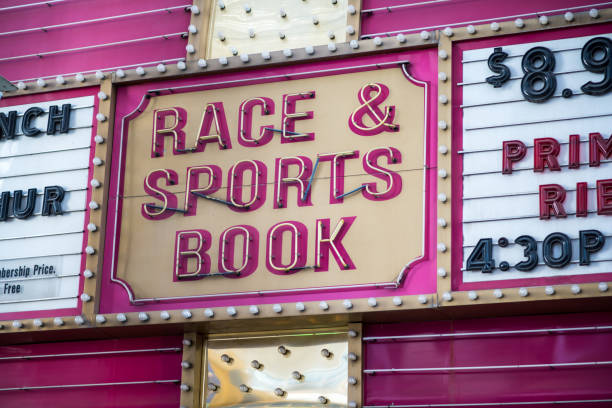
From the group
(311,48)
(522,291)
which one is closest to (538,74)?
(522,291)

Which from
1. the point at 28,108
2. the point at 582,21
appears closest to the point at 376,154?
the point at 582,21

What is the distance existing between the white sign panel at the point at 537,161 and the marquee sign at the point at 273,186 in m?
0.46

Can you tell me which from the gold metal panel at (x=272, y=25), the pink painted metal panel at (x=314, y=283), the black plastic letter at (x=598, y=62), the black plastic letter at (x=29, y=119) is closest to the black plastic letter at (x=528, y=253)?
the pink painted metal panel at (x=314, y=283)

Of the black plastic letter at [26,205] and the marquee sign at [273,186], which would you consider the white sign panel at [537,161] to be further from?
the black plastic letter at [26,205]

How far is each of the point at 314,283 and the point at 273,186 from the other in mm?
938

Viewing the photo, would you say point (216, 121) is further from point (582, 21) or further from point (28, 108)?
point (582, 21)

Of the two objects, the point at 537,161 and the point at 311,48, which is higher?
the point at 311,48

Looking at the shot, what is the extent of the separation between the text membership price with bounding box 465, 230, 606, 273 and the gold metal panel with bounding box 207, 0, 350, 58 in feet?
8.20

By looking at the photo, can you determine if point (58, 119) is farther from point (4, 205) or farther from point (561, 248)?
point (561, 248)

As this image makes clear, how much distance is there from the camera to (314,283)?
8992 mm

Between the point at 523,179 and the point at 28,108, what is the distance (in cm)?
464

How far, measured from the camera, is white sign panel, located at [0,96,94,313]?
9719 millimetres

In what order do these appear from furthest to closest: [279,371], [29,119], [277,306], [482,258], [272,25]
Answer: [29,119]
[272,25]
[279,371]
[277,306]
[482,258]

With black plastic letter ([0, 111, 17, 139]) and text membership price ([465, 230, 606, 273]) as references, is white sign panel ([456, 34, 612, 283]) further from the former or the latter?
black plastic letter ([0, 111, 17, 139])
